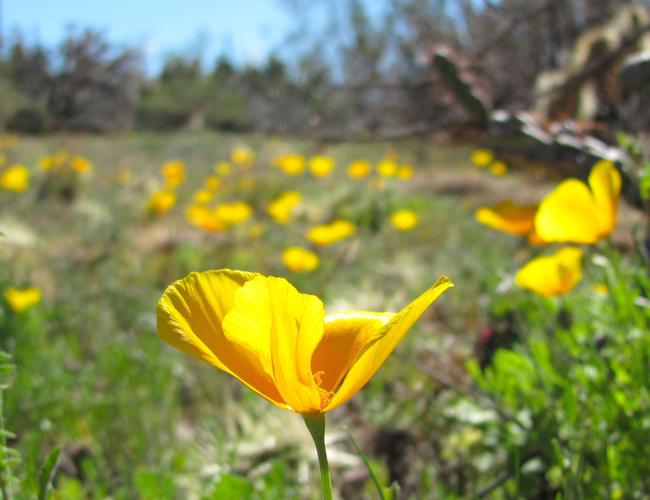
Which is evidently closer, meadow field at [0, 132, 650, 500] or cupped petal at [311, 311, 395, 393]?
cupped petal at [311, 311, 395, 393]

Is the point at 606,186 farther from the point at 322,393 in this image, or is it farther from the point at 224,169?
the point at 224,169

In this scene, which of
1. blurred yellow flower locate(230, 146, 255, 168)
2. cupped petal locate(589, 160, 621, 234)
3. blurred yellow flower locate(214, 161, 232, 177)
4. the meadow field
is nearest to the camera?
cupped petal locate(589, 160, 621, 234)

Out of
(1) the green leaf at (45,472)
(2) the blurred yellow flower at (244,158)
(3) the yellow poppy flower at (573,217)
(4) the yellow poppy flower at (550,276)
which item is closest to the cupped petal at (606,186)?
(3) the yellow poppy flower at (573,217)

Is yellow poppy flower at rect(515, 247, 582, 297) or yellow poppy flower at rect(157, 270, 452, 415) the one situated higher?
yellow poppy flower at rect(157, 270, 452, 415)

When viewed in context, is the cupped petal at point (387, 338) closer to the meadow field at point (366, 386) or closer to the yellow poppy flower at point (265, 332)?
the yellow poppy flower at point (265, 332)

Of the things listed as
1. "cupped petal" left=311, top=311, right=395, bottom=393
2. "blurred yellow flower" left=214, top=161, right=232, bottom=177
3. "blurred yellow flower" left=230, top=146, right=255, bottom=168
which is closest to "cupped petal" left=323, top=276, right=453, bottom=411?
"cupped petal" left=311, top=311, right=395, bottom=393

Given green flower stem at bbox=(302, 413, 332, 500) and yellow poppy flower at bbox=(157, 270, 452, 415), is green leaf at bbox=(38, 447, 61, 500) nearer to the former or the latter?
yellow poppy flower at bbox=(157, 270, 452, 415)

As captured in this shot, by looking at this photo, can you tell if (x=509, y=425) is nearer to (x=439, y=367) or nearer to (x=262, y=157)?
(x=439, y=367)

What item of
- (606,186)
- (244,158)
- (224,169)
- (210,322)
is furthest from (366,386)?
(244,158)
